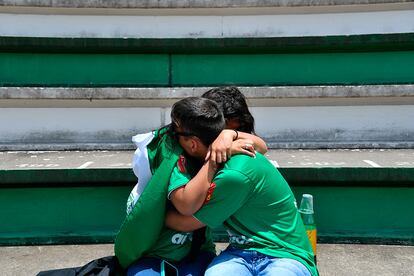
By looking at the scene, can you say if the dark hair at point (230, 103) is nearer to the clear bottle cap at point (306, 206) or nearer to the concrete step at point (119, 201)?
the clear bottle cap at point (306, 206)

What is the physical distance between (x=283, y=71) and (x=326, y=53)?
0.65m

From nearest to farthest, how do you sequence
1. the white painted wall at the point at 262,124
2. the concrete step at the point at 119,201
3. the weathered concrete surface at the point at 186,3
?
the concrete step at the point at 119,201 < the white painted wall at the point at 262,124 < the weathered concrete surface at the point at 186,3

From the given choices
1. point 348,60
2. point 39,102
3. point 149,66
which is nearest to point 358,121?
point 348,60

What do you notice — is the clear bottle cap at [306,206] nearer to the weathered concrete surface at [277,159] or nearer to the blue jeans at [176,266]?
the blue jeans at [176,266]

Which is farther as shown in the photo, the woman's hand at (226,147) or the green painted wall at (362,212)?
the green painted wall at (362,212)

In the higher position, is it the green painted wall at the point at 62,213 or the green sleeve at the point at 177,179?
the green sleeve at the point at 177,179

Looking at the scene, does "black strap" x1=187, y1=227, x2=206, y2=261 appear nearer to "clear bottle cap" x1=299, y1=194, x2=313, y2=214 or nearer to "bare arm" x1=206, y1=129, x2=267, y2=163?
"bare arm" x1=206, y1=129, x2=267, y2=163

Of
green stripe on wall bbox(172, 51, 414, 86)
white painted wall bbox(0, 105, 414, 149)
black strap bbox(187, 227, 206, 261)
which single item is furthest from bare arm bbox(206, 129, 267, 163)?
green stripe on wall bbox(172, 51, 414, 86)

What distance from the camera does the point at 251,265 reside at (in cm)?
172

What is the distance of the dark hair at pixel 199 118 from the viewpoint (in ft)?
5.40

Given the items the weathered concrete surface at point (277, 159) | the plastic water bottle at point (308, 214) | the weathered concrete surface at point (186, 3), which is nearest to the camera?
the plastic water bottle at point (308, 214)

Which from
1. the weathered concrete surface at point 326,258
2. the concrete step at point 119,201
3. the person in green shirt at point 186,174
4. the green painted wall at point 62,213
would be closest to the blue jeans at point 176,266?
the person in green shirt at point 186,174

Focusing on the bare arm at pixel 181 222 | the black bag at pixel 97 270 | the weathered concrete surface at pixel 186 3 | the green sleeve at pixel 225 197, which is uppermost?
the weathered concrete surface at pixel 186 3

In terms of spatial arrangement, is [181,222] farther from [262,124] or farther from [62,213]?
[262,124]
